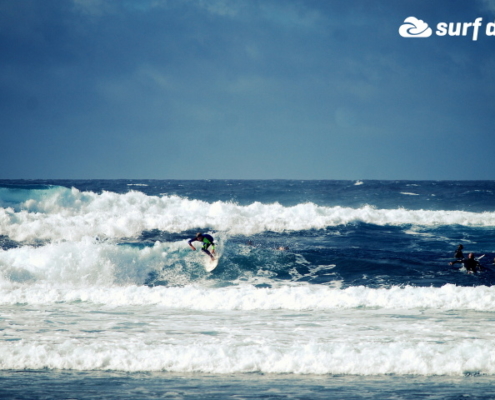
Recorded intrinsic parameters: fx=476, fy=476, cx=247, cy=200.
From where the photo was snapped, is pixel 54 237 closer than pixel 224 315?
No

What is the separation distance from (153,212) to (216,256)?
64.3 ft

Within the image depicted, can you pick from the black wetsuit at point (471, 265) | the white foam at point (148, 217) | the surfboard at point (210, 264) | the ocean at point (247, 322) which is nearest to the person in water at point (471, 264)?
the black wetsuit at point (471, 265)

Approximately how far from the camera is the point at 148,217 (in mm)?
30672

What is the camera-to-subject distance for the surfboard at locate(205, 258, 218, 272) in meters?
18.0

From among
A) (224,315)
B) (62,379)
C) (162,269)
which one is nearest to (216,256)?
(162,269)

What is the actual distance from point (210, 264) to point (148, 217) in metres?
13.4

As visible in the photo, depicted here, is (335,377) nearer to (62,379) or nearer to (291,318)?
(291,318)

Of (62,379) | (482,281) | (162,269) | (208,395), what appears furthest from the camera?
(162,269)

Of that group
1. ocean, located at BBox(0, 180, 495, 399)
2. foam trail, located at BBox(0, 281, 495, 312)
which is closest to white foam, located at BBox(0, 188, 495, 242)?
ocean, located at BBox(0, 180, 495, 399)

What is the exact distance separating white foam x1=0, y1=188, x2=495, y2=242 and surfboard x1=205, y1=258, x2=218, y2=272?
33.9 feet

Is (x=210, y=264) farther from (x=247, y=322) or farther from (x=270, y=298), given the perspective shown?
(x=247, y=322)

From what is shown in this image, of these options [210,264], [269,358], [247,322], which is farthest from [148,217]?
[269,358]

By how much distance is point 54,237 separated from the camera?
26.3 m

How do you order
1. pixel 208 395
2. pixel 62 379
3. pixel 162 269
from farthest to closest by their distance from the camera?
pixel 162 269 → pixel 62 379 → pixel 208 395
